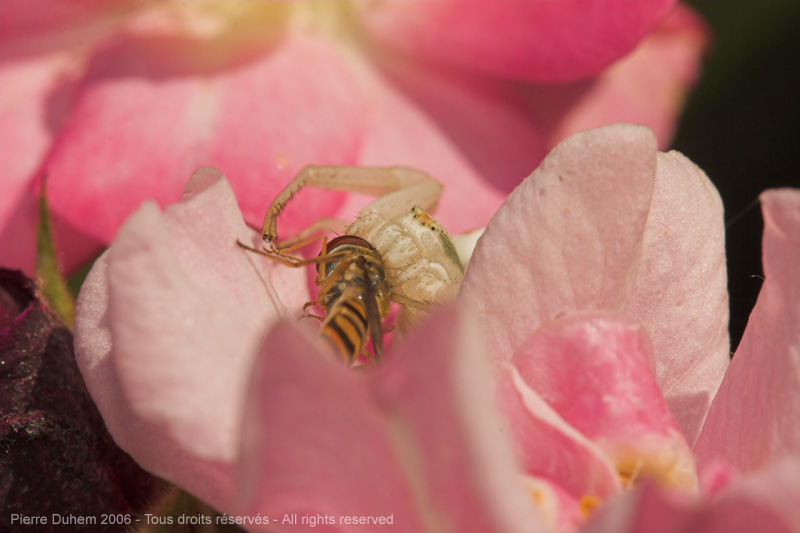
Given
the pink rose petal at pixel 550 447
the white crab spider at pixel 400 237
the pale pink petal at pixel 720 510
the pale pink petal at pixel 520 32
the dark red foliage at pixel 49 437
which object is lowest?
the dark red foliage at pixel 49 437

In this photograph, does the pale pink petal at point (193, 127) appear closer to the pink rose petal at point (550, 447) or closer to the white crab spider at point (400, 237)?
the white crab spider at point (400, 237)

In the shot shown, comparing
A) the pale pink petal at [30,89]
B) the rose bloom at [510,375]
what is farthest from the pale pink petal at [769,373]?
the pale pink petal at [30,89]

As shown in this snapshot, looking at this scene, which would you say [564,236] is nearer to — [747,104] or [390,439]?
[390,439]

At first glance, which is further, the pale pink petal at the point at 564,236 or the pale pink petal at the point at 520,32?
the pale pink petal at the point at 520,32

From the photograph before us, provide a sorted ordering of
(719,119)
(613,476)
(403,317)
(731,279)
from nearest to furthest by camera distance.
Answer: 1. (613,476)
2. (403,317)
3. (731,279)
4. (719,119)

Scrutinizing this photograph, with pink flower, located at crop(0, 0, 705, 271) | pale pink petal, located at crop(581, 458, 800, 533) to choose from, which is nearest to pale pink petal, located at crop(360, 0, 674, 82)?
pink flower, located at crop(0, 0, 705, 271)

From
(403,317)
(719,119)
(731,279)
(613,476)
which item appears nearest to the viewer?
(613,476)

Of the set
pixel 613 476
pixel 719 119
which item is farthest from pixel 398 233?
pixel 719 119

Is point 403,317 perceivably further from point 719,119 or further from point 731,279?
point 719,119
